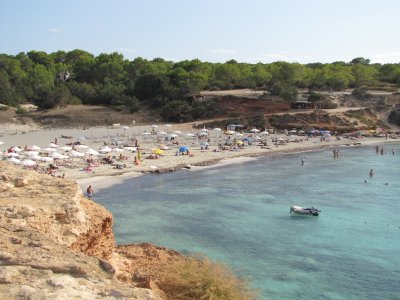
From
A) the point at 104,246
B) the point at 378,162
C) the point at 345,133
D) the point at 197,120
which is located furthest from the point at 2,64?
the point at 104,246

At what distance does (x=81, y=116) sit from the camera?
3056 inches

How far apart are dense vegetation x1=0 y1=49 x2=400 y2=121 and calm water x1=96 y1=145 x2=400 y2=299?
114 ft

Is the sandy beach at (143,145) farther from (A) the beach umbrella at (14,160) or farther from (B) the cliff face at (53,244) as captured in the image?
(B) the cliff face at (53,244)

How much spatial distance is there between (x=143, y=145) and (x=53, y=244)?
49383mm

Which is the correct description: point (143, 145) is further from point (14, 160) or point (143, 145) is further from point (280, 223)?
point (280, 223)

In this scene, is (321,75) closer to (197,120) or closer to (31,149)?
(197,120)

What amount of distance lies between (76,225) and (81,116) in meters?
65.3

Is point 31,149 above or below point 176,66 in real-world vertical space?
below

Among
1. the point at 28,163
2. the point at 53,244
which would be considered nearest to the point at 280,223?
the point at 28,163

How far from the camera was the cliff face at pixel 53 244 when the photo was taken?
9.73 meters

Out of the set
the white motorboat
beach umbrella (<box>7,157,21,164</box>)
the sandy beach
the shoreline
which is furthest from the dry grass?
beach umbrella (<box>7,157,21,164</box>)

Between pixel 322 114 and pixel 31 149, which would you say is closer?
pixel 31 149

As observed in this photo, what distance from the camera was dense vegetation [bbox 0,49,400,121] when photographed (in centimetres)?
8419

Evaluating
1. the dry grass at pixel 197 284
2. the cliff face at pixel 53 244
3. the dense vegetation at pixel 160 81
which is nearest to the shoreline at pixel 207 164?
the dense vegetation at pixel 160 81
